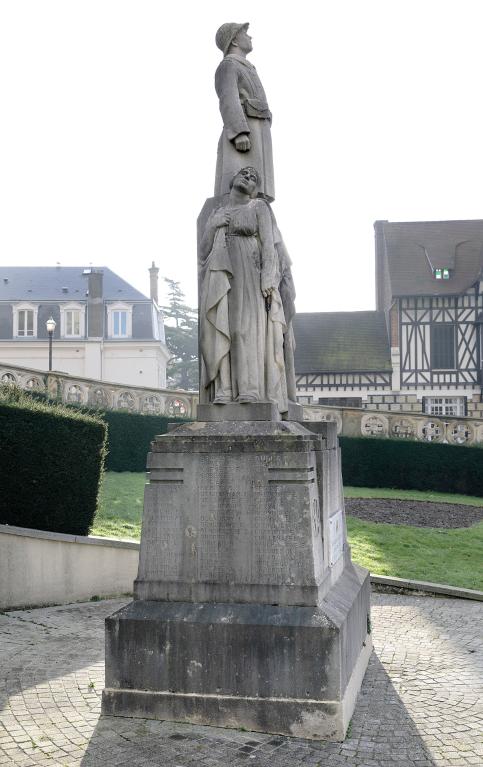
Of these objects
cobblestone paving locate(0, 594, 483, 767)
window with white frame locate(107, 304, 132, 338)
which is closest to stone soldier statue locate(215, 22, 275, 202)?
cobblestone paving locate(0, 594, 483, 767)

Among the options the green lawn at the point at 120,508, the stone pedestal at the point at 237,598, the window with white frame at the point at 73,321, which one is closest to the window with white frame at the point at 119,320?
the window with white frame at the point at 73,321

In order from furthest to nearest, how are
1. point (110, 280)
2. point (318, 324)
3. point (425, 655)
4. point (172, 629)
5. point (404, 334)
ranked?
point (110, 280), point (318, 324), point (404, 334), point (425, 655), point (172, 629)

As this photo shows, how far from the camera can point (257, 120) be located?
541 cm

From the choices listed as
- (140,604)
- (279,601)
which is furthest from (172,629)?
(279,601)

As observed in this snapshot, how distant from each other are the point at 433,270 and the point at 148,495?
31176mm

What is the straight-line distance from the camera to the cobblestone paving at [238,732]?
12.2ft

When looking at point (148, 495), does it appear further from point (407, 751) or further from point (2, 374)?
point (2, 374)

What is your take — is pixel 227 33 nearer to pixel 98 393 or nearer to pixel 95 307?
pixel 98 393

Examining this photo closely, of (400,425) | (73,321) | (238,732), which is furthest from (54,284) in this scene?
(238,732)

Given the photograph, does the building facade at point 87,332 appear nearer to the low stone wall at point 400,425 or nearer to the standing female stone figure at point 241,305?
the low stone wall at point 400,425

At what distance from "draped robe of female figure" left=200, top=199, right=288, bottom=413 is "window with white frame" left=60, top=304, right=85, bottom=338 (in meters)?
35.7

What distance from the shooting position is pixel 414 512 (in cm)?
1407

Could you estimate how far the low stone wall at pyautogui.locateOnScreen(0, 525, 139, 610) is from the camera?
7852 millimetres

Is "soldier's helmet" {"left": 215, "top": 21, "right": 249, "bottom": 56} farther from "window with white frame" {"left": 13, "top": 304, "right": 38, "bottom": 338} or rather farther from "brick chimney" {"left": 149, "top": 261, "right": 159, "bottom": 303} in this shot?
"brick chimney" {"left": 149, "top": 261, "right": 159, "bottom": 303}
